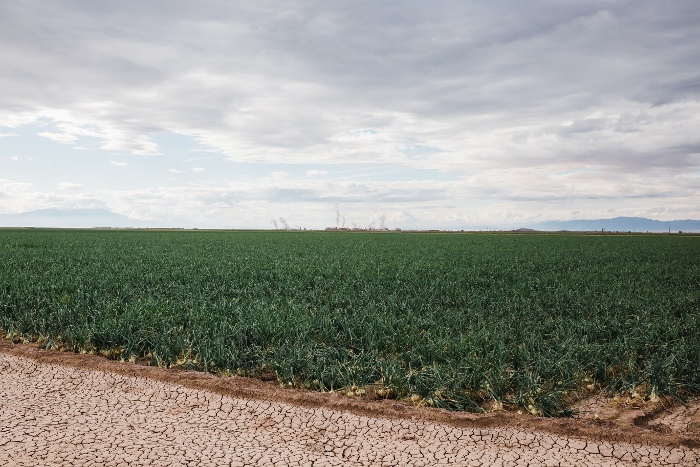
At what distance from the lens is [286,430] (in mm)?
5316

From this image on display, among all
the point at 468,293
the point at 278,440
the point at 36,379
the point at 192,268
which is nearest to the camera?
the point at 278,440

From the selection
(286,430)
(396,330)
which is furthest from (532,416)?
(396,330)

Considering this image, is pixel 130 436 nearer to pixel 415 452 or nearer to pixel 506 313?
pixel 415 452

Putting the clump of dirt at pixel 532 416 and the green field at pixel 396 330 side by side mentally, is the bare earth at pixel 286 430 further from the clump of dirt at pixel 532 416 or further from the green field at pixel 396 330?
the green field at pixel 396 330

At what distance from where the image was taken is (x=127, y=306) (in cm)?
1109

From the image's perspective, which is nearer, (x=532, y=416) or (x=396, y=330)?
(x=532, y=416)

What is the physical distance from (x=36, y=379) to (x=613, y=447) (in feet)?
24.8

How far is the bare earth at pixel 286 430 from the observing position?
4672 millimetres

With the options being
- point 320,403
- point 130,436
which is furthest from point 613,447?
point 130,436

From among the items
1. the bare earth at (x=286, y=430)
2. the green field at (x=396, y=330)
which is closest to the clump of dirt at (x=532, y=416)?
the bare earth at (x=286, y=430)

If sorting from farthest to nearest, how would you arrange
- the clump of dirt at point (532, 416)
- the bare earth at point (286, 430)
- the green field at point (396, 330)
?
1. the green field at point (396, 330)
2. the clump of dirt at point (532, 416)
3. the bare earth at point (286, 430)

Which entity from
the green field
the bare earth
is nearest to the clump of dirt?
the bare earth

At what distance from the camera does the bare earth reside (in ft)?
15.3

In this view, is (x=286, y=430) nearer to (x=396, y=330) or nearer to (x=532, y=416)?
(x=532, y=416)
